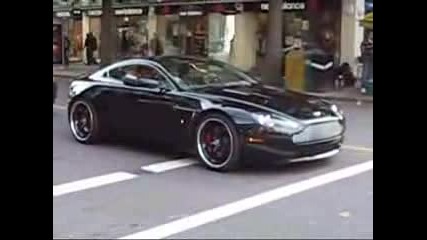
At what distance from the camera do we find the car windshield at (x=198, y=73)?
323 cm

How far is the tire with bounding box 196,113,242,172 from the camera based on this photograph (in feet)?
9.58

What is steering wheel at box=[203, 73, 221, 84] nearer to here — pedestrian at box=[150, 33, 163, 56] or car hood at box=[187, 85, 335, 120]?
car hood at box=[187, 85, 335, 120]

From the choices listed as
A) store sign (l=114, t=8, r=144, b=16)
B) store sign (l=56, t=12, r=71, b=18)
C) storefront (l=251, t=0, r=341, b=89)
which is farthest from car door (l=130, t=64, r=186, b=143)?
store sign (l=56, t=12, r=71, b=18)

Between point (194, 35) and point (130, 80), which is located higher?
point (194, 35)

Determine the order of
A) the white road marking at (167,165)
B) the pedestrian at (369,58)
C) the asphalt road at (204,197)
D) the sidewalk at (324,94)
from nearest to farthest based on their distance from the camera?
the pedestrian at (369,58), the asphalt road at (204,197), the sidewalk at (324,94), the white road marking at (167,165)

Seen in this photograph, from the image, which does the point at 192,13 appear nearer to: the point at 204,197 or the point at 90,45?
the point at 90,45

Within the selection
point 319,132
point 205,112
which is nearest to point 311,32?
point 319,132

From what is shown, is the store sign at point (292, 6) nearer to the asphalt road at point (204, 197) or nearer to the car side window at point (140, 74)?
the asphalt road at point (204, 197)

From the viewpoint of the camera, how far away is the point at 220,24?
12.9 feet

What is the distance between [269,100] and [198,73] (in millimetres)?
511

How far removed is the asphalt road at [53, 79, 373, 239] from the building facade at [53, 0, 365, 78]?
18.0 inches

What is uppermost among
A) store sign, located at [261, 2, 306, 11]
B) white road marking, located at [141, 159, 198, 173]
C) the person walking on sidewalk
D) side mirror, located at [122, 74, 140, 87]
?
store sign, located at [261, 2, 306, 11]

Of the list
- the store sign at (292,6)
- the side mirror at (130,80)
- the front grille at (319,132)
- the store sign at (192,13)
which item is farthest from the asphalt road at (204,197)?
the store sign at (192,13)

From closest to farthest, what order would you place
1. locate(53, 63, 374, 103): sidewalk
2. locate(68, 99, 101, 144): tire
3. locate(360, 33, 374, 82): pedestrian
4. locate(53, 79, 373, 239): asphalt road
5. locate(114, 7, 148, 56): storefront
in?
1. locate(360, 33, 374, 82): pedestrian
2. locate(53, 79, 373, 239): asphalt road
3. locate(114, 7, 148, 56): storefront
4. locate(53, 63, 374, 103): sidewalk
5. locate(68, 99, 101, 144): tire
